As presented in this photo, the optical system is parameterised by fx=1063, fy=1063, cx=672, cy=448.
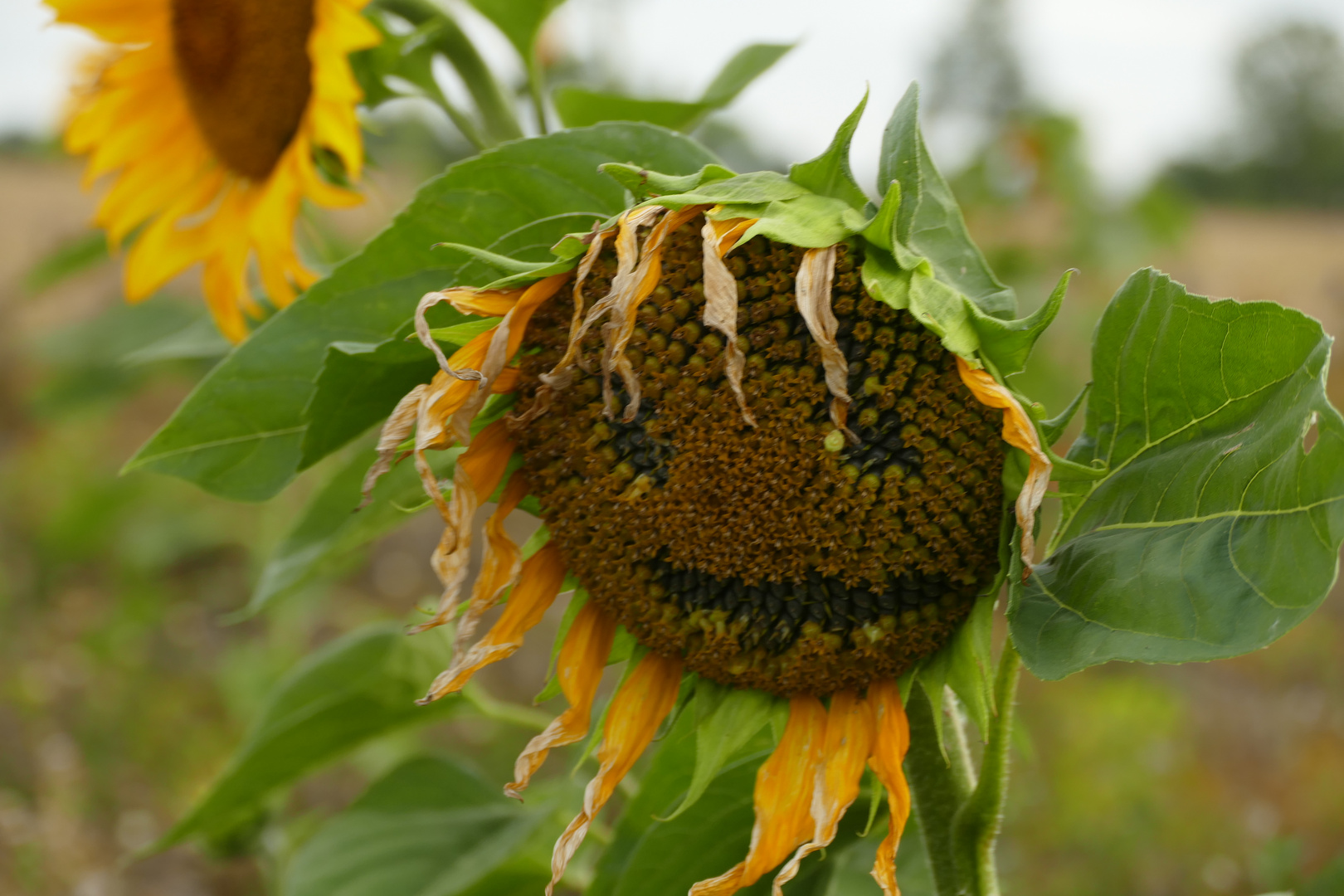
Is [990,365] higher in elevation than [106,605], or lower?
higher

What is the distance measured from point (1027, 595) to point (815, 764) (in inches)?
6.6

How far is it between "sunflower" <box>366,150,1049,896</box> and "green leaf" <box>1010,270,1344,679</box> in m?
0.06

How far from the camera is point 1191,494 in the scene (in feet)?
1.73

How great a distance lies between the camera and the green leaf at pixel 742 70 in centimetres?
82

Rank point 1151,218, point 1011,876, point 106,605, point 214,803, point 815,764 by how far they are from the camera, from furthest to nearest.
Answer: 1. point 106,605
2. point 1151,218
3. point 1011,876
4. point 214,803
5. point 815,764

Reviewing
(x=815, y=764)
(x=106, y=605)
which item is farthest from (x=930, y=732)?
(x=106, y=605)

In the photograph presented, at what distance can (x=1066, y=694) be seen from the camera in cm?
364

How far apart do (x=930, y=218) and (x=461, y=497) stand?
308 mm

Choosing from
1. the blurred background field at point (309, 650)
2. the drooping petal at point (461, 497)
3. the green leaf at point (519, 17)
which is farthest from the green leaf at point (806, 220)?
the blurred background field at point (309, 650)

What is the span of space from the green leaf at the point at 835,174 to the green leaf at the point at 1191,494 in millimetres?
154

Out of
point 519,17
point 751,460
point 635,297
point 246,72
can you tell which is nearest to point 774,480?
point 751,460

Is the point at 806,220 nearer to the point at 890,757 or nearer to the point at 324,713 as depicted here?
the point at 890,757

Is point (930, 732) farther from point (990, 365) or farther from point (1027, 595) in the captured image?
point (990, 365)

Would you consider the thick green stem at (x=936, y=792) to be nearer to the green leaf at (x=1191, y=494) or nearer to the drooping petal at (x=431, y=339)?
the green leaf at (x=1191, y=494)
